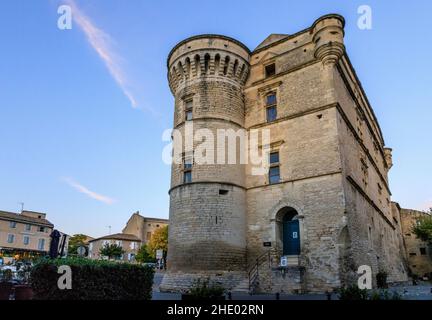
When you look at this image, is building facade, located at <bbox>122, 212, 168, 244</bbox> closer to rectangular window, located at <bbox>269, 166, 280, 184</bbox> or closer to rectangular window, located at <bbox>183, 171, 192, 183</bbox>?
rectangular window, located at <bbox>183, 171, 192, 183</bbox>

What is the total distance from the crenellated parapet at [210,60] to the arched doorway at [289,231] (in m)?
8.70

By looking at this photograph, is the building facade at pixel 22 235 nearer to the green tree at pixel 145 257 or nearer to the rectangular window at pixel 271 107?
the green tree at pixel 145 257

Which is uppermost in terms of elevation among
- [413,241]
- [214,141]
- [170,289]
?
[214,141]

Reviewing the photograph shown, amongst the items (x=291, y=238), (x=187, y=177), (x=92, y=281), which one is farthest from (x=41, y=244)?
(x=92, y=281)

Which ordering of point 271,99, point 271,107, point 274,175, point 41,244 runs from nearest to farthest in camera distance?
point 274,175, point 271,107, point 271,99, point 41,244

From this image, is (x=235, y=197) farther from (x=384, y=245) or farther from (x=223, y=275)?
(x=384, y=245)

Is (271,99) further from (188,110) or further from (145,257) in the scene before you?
(145,257)

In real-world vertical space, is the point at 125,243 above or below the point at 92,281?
above

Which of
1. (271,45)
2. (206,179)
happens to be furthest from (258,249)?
Answer: (271,45)

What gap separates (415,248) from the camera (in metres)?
38.7

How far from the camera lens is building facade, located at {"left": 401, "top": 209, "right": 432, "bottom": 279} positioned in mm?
37219

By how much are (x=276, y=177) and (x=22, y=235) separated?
148 feet

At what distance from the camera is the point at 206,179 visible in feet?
59.7
